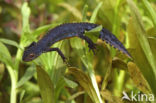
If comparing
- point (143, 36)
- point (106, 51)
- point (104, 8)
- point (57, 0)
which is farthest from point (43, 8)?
point (143, 36)

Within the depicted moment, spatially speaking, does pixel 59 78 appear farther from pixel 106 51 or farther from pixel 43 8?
pixel 43 8

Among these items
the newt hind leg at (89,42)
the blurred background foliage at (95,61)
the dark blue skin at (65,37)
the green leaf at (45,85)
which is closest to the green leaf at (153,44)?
the blurred background foliage at (95,61)

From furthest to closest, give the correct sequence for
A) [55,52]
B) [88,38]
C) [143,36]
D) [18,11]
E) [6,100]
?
[18,11], [6,100], [55,52], [88,38], [143,36]

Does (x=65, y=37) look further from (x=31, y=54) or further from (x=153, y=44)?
(x=153, y=44)

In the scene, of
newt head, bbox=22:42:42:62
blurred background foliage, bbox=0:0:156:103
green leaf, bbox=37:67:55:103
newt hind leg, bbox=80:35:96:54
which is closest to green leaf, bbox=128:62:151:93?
blurred background foliage, bbox=0:0:156:103

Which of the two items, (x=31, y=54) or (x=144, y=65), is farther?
(x=31, y=54)

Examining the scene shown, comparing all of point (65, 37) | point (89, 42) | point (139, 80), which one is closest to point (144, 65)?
point (139, 80)
